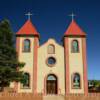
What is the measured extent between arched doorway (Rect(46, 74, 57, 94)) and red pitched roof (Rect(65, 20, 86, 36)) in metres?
6.90

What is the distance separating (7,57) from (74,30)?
12413 millimetres

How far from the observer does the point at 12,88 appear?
35.4m

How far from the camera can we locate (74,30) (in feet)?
127

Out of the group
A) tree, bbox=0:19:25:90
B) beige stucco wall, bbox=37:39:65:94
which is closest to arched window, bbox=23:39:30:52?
beige stucco wall, bbox=37:39:65:94

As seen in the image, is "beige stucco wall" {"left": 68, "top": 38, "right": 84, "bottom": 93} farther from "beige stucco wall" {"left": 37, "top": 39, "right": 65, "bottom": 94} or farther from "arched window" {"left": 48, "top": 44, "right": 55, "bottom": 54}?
"arched window" {"left": 48, "top": 44, "right": 55, "bottom": 54}

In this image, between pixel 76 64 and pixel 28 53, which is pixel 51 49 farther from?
pixel 76 64

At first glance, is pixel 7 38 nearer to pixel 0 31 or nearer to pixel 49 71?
pixel 0 31

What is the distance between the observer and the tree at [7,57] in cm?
3009

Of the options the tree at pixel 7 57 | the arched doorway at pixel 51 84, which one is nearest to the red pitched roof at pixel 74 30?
the arched doorway at pixel 51 84

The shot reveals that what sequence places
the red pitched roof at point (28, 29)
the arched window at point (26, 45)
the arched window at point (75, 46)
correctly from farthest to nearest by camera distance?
the red pitched roof at point (28, 29) → the arched window at point (26, 45) → the arched window at point (75, 46)

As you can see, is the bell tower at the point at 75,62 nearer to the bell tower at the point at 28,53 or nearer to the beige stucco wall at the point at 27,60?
the bell tower at the point at 28,53

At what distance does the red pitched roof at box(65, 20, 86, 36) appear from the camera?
37781 mm

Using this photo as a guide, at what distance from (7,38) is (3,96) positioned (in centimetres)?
945

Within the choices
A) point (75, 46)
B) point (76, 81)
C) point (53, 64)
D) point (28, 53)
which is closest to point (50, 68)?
point (53, 64)
